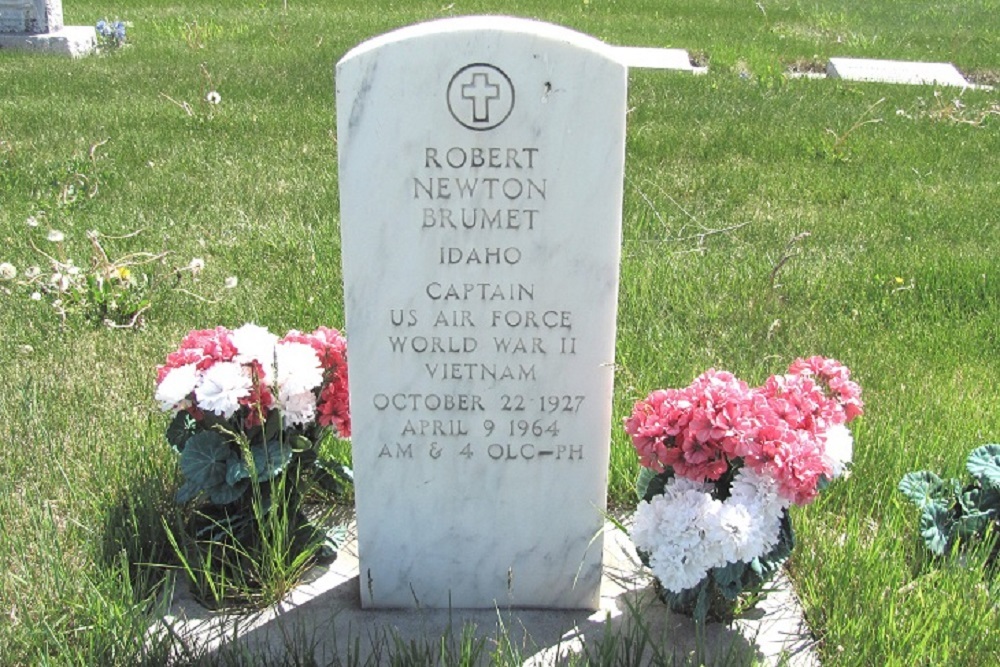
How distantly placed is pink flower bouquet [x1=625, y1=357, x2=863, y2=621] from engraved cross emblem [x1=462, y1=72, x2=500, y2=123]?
2.45 ft

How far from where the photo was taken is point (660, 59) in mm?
9086

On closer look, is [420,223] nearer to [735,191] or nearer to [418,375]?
[418,375]

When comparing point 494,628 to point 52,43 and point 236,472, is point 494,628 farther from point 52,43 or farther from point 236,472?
point 52,43

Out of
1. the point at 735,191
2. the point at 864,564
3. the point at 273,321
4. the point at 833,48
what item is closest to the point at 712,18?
the point at 833,48

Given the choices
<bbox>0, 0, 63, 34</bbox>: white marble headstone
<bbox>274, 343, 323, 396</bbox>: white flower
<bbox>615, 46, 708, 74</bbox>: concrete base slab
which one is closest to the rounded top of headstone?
<bbox>274, 343, 323, 396</bbox>: white flower

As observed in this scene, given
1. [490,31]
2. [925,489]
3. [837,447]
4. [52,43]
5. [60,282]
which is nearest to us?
[490,31]

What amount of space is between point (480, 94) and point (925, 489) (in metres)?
1.54

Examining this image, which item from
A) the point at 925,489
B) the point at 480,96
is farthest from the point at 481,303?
the point at 925,489

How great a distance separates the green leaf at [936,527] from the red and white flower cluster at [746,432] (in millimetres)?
388

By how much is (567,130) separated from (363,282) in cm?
56

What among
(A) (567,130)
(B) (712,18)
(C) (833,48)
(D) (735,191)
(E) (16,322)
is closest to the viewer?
(A) (567,130)

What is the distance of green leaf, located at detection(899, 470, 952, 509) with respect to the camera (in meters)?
2.74

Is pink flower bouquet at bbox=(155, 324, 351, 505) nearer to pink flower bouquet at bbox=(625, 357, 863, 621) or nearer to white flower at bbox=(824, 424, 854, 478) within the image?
pink flower bouquet at bbox=(625, 357, 863, 621)

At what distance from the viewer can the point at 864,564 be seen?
256 cm
